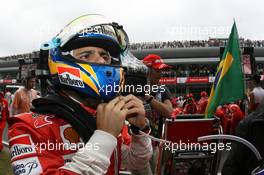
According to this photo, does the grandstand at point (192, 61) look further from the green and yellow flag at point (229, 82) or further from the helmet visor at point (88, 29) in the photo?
the helmet visor at point (88, 29)

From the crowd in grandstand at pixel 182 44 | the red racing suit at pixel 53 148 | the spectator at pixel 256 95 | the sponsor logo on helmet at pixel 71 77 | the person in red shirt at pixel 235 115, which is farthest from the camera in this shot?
the crowd in grandstand at pixel 182 44

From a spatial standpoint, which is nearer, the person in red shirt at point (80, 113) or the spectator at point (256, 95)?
the person in red shirt at point (80, 113)

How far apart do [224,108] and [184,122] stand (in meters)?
6.28

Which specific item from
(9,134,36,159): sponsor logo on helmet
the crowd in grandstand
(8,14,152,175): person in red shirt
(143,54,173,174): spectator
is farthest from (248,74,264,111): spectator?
the crowd in grandstand

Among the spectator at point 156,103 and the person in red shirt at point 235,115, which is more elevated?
the spectator at point 156,103

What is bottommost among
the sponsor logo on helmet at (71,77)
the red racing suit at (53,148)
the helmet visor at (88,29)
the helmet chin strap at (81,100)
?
the red racing suit at (53,148)

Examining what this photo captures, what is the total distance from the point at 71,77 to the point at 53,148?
32cm

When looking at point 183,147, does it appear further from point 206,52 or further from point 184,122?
point 206,52

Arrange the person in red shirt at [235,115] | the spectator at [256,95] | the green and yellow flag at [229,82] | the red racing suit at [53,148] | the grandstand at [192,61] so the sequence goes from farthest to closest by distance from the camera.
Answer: the grandstand at [192,61] → the person in red shirt at [235,115] → the spectator at [256,95] → the green and yellow flag at [229,82] → the red racing suit at [53,148]

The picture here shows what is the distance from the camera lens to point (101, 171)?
152 cm

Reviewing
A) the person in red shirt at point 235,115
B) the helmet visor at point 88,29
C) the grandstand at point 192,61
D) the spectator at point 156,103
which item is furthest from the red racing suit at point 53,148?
the grandstand at point 192,61

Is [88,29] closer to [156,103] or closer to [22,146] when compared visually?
[22,146]

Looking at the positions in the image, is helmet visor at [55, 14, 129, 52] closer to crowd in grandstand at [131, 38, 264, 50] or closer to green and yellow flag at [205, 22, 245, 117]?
green and yellow flag at [205, 22, 245, 117]

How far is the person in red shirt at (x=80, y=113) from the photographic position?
155 centimetres
